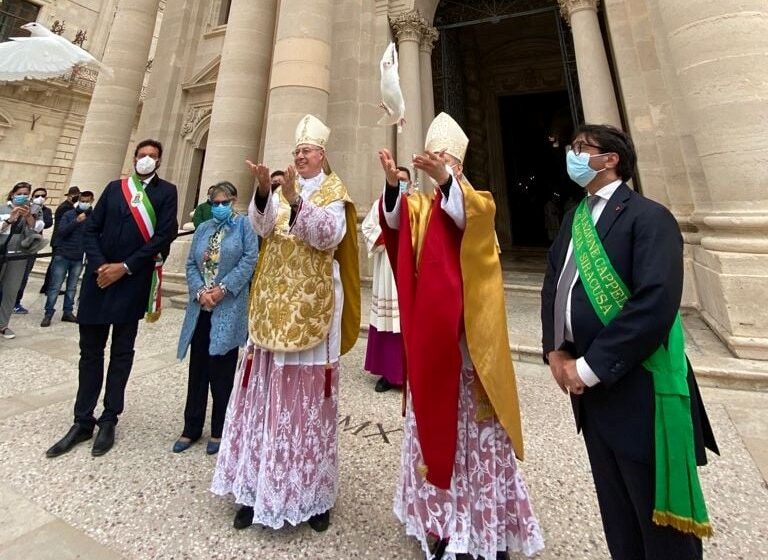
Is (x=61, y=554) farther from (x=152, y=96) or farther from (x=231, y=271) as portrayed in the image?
(x=152, y=96)

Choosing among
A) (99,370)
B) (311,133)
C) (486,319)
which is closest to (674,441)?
(486,319)

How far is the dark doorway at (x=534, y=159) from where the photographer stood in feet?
54.5

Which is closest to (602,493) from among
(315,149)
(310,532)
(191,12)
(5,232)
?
(310,532)

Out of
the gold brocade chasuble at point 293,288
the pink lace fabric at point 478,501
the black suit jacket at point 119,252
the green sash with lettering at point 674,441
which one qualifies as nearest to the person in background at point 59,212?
the black suit jacket at point 119,252

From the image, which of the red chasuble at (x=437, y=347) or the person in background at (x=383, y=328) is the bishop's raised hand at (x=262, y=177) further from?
the person in background at (x=383, y=328)

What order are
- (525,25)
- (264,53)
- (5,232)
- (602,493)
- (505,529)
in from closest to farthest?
(602,493), (505,529), (5,232), (264,53), (525,25)

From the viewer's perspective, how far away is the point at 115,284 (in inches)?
105

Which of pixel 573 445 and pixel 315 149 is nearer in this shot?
pixel 315 149

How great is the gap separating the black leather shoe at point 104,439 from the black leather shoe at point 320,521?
1.71m

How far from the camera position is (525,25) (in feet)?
47.2

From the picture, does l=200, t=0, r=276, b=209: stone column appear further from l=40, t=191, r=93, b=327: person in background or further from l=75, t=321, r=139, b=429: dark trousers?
l=75, t=321, r=139, b=429: dark trousers

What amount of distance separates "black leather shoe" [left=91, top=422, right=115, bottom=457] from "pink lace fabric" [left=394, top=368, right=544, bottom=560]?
2.28 metres

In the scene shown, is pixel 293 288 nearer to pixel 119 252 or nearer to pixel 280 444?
pixel 280 444

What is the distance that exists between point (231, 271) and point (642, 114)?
7.78 metres
